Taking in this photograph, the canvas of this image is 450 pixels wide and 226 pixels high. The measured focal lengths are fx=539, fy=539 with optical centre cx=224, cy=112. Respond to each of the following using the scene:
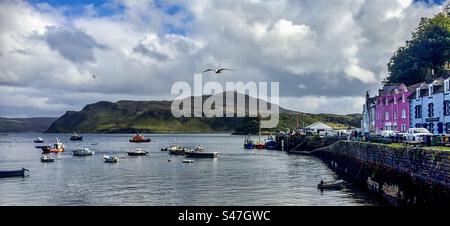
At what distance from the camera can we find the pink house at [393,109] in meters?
76.5

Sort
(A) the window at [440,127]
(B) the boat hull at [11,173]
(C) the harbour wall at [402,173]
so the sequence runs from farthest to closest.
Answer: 1. (B) the boat hull at [11,173]
2. (A) the window at [440,127]
3. (C) the harbour wall at [402,173]

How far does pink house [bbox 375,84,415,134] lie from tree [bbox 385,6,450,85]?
10506 mm

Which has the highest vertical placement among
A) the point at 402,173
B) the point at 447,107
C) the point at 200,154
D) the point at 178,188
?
the point at 447,107

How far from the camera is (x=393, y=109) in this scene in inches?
3211

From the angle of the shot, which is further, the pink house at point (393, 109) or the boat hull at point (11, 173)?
the pink house at point (393, 109)

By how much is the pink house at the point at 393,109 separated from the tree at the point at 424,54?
10506mm

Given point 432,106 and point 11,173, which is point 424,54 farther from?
point 11,173

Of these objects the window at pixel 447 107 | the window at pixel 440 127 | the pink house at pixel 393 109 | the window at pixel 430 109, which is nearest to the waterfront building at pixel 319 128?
the pink house at pixel 393 109

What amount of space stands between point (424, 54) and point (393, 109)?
22838 millimetres

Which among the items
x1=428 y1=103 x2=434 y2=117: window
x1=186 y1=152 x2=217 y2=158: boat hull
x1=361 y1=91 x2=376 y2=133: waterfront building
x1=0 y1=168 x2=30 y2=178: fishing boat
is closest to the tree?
x1=361 y1=91 x2=376 y2=133: waterfront building

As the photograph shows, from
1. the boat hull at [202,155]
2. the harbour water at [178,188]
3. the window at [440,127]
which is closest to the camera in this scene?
the harbour water at [178,188]

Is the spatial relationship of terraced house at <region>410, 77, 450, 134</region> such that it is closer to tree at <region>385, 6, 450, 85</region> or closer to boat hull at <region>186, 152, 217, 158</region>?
tree at <region>385, 6, 450, 85</region>

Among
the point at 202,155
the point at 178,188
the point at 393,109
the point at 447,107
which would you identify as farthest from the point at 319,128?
the point at 178,188

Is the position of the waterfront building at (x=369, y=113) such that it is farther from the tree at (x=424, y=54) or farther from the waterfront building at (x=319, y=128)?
the waterfront building at (x=319, y=128)
